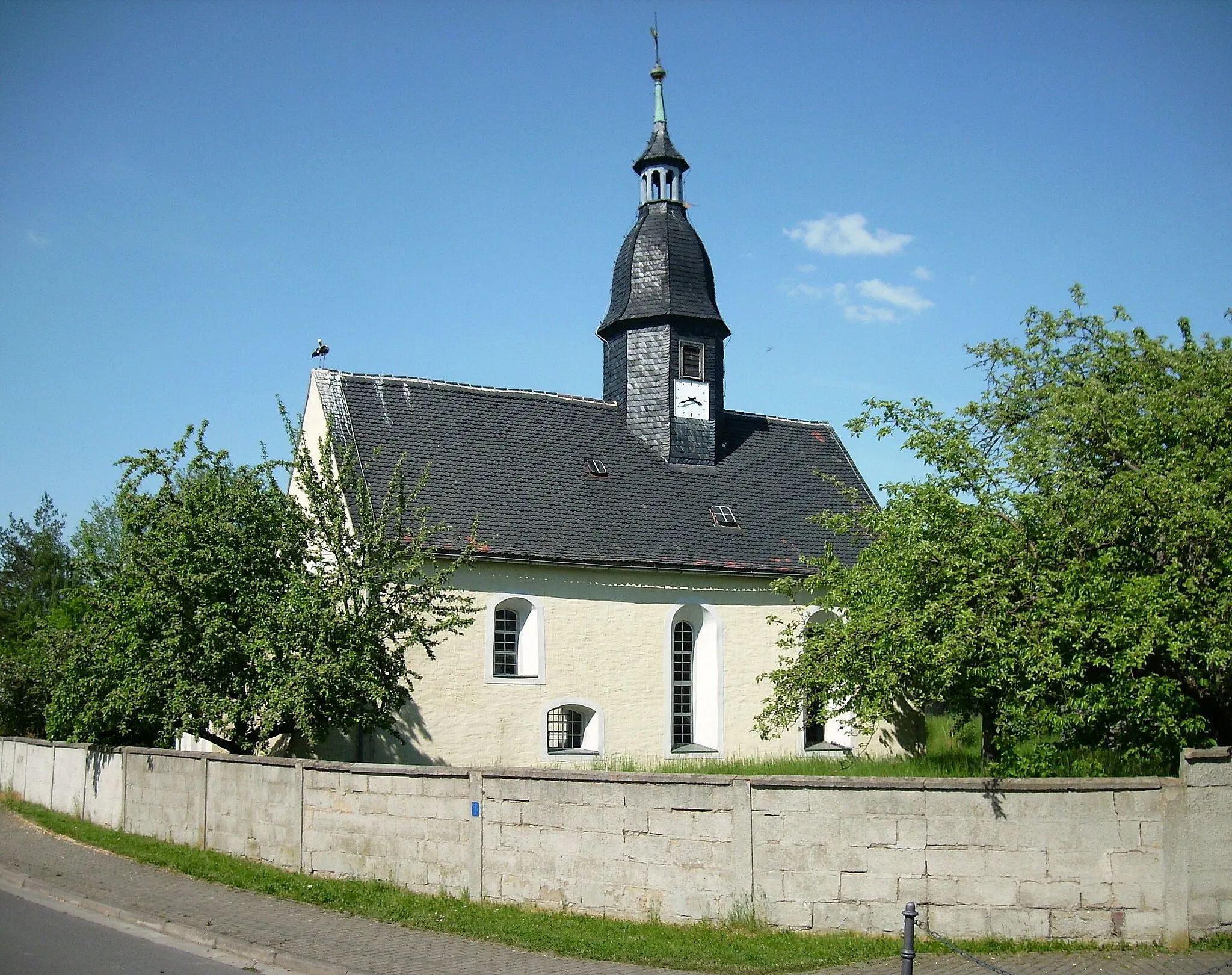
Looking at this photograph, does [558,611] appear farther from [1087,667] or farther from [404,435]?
[1087,667]

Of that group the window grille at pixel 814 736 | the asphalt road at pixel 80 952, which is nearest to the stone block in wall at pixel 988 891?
the asphalt road at pixel 80 952

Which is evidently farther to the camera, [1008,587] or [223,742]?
[223,742]

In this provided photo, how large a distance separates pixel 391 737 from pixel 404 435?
684 cm

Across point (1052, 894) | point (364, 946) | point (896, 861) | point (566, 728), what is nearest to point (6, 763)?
point (566, 728)

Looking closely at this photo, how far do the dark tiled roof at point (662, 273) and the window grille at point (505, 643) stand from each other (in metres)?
8.48

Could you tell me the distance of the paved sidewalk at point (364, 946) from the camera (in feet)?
31.1

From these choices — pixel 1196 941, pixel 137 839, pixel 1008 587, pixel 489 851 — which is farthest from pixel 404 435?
pixel 1196 941

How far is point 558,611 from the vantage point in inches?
945

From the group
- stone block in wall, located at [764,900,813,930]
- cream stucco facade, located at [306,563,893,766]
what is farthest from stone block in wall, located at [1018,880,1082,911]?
cream stucco facade, located at [306,563,893,766]

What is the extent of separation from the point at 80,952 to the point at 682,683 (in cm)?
1648

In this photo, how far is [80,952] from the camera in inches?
400

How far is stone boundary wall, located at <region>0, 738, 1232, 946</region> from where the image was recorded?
10219 millimetres

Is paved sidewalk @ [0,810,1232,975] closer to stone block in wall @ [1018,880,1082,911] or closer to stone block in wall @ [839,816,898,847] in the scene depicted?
stone block in wall @ [1018,880,1082,911]

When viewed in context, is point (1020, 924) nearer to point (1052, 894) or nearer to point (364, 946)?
point (1052, 894)
